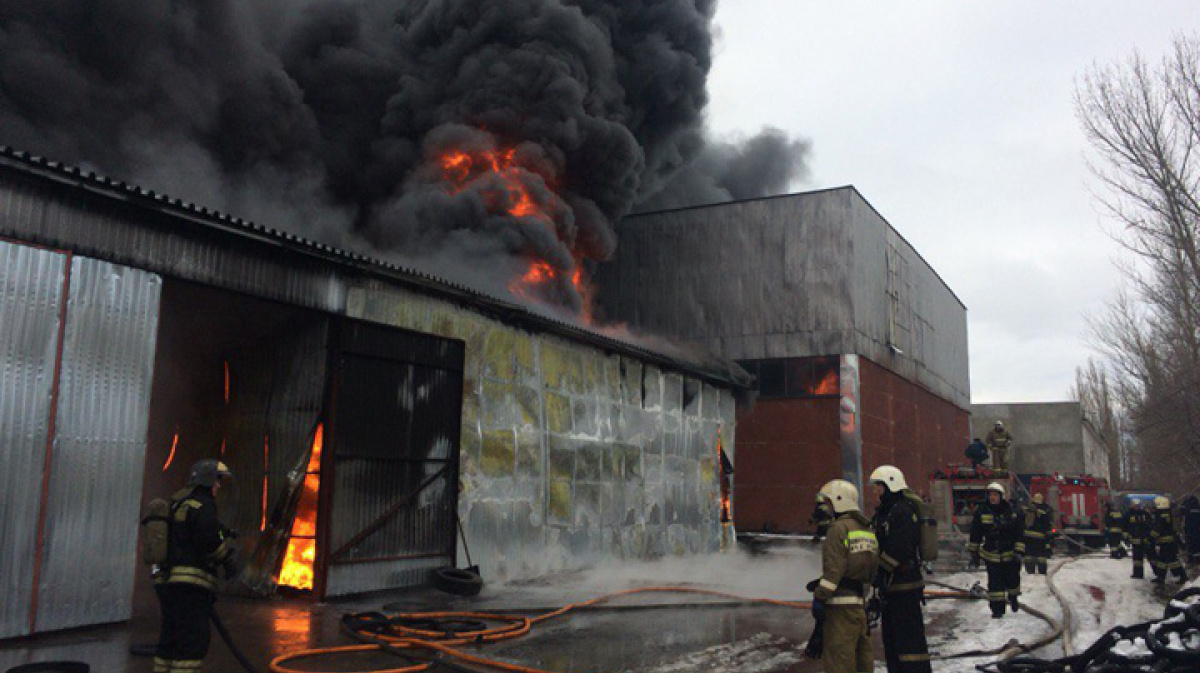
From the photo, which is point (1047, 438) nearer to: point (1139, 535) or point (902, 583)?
point (1139, 535)

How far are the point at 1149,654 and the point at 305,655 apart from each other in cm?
670

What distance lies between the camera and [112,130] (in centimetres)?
2034

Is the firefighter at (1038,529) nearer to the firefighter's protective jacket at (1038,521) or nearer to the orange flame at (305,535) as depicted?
the firefighter's protective jacket at (1038,521)

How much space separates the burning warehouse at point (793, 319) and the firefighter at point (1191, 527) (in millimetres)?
7267

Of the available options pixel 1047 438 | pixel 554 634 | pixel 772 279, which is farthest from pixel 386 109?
pixel 1047 438

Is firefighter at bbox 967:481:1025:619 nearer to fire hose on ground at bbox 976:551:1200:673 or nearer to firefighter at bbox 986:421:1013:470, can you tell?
fire hose on ground at bbox 976:551:1200:673

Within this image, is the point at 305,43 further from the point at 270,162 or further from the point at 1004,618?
the point at 1004,618

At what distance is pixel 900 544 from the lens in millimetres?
6398

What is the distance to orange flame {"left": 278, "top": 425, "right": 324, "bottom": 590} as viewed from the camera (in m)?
10.0

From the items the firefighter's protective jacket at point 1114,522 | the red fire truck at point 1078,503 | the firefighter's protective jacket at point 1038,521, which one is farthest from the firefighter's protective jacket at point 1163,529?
the red fire truck at point 1078,503

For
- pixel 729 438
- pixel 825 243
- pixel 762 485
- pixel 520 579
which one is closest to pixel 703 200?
pixel 825 243

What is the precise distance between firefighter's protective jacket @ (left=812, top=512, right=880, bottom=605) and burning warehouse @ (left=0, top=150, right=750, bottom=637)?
6497 mm

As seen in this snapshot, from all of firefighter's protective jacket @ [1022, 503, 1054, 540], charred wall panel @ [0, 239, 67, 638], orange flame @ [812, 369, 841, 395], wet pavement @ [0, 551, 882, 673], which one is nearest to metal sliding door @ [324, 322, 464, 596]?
wet pavement @ [0, 551, 882, 673]

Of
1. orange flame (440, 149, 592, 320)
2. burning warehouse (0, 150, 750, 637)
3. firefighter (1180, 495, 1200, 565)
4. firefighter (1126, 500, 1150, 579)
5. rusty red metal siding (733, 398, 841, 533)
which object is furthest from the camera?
rusty red metal siding (733, 398, 841, 533)
